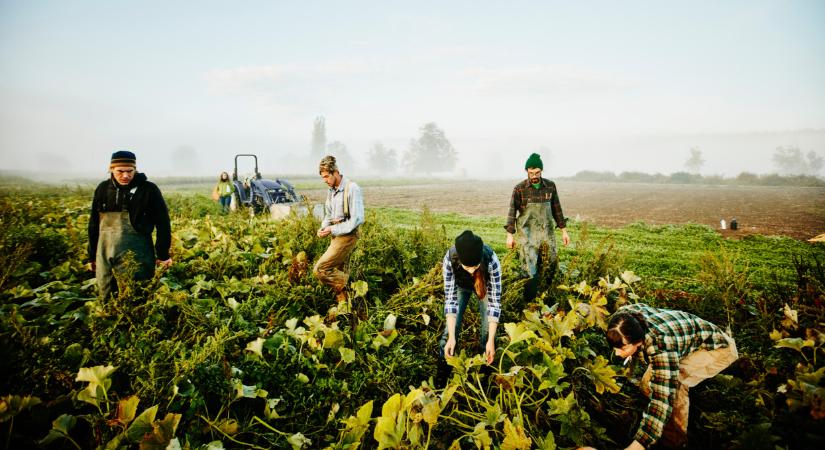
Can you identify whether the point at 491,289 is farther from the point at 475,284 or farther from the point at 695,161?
the point at 695,161

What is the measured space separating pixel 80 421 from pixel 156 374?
1.78ft

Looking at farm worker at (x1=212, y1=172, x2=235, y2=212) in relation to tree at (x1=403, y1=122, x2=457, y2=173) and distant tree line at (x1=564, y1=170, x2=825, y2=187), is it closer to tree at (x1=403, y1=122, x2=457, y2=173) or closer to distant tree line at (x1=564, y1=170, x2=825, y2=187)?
distant tree line at (x1=564, y1=170, x2=825, y2=187)

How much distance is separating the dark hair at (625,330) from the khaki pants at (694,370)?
1.71 feet

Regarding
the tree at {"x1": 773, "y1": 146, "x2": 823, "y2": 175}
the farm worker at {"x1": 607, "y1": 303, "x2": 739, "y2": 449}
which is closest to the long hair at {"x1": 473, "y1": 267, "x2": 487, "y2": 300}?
Result: the farm worker at {"x1": 607, "y1": 303, "x2": 739, "y2": 449}

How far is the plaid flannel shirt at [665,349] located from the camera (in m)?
2.33

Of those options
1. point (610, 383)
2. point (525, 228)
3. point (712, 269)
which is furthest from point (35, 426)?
point (712, 269)

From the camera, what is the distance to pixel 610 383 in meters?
2.61

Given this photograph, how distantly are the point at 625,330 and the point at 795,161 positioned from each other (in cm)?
13570

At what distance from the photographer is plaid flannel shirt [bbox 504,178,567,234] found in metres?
4.54

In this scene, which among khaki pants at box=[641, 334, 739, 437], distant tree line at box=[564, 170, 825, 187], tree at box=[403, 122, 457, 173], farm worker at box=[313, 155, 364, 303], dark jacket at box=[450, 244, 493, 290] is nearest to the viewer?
khaki pants at box=[641, 334, 739, 437]

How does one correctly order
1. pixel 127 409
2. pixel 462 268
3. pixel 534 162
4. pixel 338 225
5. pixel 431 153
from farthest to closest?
pixel 431 153
pixel 534 162
pixel 338 225
pixel 462 268
pixel 127 409

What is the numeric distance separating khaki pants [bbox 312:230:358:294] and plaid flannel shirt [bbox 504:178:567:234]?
2049 millimetres

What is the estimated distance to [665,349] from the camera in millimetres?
2439

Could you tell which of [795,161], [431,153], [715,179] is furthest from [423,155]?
[795,161]
